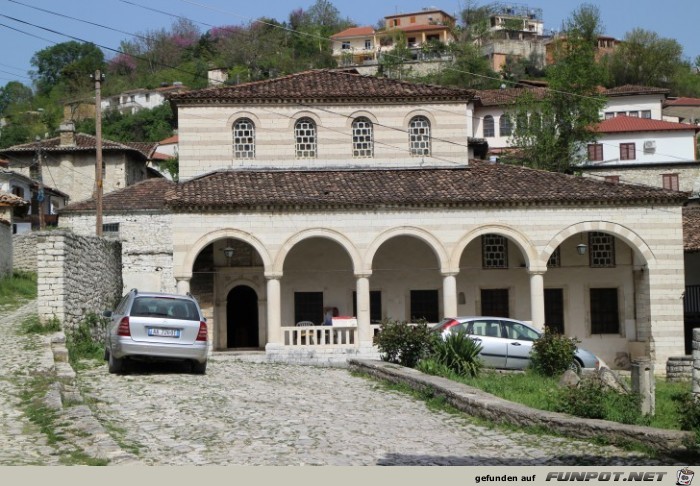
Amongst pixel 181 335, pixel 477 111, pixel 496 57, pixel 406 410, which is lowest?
pixel 406 410

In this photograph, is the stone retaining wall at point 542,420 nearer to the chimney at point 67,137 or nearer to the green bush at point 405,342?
the green bush at point 405,342

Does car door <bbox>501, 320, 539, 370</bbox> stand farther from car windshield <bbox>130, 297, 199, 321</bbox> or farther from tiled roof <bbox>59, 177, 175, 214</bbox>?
tiled roof <bbox>59, 177, 175, 214</bbox>

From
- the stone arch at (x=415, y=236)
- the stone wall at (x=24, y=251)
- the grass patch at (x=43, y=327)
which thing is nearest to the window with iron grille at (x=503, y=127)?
the stone wall at (x=24, y=251)

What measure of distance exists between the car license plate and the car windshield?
26 centimetres

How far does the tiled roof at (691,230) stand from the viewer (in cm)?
3503

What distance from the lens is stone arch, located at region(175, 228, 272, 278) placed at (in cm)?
2998

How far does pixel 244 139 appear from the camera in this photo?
111 ft

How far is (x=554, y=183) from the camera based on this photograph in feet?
106

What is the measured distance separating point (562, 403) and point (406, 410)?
8.87 ft

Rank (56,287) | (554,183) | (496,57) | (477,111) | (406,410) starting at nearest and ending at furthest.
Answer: (406,410) → (56,287) → (554,183) → (477,111) → (496,57)

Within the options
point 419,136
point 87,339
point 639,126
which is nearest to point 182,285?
point 87,339

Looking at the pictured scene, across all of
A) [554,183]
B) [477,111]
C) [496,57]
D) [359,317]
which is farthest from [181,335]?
[496,57]

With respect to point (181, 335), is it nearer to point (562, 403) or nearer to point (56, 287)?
point (56, 287)

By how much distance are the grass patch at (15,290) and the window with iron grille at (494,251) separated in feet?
46.8
